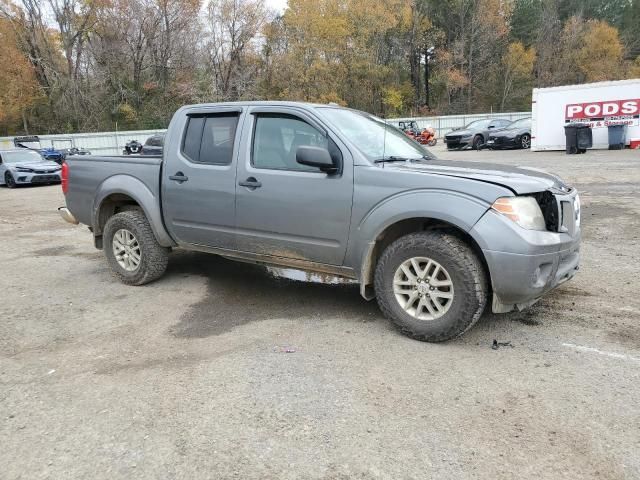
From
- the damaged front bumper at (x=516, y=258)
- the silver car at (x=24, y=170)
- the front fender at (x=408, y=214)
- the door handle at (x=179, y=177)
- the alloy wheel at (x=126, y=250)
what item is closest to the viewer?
the damaged front bumper at (x=516, y=258)

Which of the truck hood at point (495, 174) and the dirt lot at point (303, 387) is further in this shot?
the truck hood at point (495, 174)

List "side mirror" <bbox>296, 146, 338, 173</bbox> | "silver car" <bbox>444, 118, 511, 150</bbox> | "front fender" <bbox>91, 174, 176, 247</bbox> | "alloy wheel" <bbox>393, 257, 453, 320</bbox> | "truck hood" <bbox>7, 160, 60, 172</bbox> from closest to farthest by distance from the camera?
"alloy wheel" <bbox>393, 257, 453, 320</bbox>, "side mirror" <bbox>296, 146, 338, 173</bbox>, "front fender" <bbox>91, 174, 176, 247</bbox>, "truck hood" <bbox>7, 160, 60, 172</bbox>, "silver car" <bbox>444, 118, 511, 150</bbox>

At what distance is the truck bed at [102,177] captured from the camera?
5.40 m

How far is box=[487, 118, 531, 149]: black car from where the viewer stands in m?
23.5

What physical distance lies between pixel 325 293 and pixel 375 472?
289 cm

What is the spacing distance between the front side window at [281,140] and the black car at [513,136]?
69.5 feet

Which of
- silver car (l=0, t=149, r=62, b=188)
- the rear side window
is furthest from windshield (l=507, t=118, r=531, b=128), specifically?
the rear side window

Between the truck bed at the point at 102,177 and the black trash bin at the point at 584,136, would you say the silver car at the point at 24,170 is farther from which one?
the black trash bin at the point at 584,136

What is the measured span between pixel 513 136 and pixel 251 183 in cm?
2144

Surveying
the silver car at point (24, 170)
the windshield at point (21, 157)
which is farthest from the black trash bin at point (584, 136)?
the windshield at point (21, 157)

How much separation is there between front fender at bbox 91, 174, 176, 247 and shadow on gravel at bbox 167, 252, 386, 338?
756 mm

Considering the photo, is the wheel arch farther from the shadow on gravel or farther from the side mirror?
the side mirror

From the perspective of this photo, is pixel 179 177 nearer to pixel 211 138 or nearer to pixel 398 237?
pixel 211 138

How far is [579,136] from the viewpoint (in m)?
19.6
